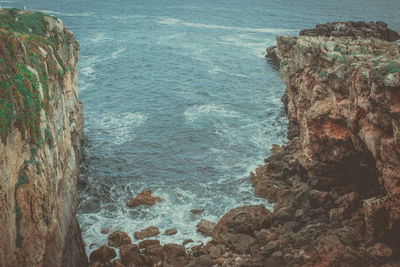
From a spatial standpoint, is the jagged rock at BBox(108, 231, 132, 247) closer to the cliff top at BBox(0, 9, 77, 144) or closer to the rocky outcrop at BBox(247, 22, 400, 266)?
the rocky outcrop at BBox(247, 22, 400, 266)

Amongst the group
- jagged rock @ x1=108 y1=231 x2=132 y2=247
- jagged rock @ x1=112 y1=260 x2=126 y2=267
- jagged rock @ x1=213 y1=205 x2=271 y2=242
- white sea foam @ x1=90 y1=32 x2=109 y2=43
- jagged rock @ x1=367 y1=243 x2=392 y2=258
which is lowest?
jagged rock @ x1=112 y1=260 x2=126 y2=267

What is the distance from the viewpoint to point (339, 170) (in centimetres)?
2750

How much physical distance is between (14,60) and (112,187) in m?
16.5

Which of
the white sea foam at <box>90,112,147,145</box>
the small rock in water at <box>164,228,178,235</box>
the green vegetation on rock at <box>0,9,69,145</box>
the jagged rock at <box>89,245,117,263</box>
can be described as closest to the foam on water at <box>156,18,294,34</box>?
the white sea foam at <box>90,112,147,145</box>

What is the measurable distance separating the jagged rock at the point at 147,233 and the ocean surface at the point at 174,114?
2.23 ft

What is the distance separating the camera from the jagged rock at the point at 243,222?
2619 centimetres

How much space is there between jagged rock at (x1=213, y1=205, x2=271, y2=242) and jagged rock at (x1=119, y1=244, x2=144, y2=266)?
543 centimetres

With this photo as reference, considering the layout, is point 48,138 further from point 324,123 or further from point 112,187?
point 324,123

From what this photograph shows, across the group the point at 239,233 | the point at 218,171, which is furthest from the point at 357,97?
the point at 218,171

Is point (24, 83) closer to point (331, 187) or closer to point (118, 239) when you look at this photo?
point (118, 239)

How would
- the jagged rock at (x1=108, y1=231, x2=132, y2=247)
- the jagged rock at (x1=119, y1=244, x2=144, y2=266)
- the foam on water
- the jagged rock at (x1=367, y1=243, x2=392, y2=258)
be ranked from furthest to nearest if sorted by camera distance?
the foam on water, the jagged rock at (x1=108, y1=231, x2=132, y2=247), the jagged rock at (x1=119, y1=244, x2=144, y2=266), the jagged rock at (x1=367, y1=243, x2=392, y2=258)

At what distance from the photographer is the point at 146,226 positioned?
28.1 meters

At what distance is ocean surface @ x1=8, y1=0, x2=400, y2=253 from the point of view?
31.3 m


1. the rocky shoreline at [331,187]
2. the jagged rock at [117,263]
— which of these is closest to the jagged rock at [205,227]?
the rocky shoreline at [331,187]
